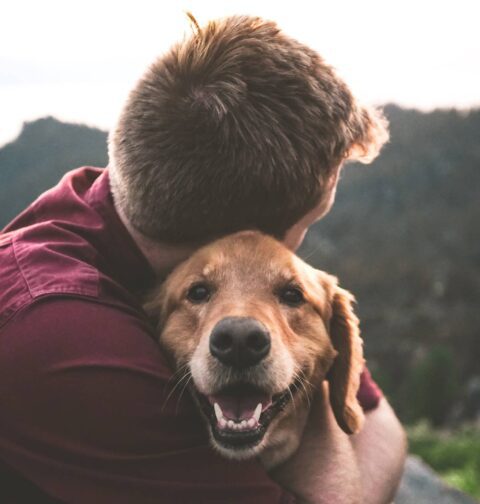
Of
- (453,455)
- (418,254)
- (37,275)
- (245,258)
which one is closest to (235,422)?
(245,258)

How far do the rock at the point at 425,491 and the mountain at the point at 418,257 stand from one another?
3575 cm

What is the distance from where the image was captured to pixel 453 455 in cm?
1509

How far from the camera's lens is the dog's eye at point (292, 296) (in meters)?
3.32

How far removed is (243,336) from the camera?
2.78m

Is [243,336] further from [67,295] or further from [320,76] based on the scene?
[320,76]

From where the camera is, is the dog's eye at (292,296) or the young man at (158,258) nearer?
the young man at (158,258)

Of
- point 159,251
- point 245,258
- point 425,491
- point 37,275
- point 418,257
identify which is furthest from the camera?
point 418,257

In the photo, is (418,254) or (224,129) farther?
(418,254)

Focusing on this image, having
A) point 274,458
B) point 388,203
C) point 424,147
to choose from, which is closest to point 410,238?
point 388,203

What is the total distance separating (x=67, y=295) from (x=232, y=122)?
990 mm

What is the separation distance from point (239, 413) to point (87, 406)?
31.8 inches

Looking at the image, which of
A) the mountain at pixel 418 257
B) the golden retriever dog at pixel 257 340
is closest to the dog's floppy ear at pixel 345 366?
the golden retriever dog at pixel 257 340

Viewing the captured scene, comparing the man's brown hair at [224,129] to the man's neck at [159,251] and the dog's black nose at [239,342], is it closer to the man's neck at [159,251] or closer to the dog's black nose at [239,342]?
the man's neck at [159,251]

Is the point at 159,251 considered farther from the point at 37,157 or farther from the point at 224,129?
the point at 37,157
